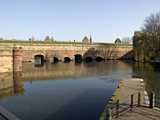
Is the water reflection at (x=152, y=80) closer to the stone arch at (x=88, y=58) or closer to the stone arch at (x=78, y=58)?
the stone arch at (x=88, y=58)

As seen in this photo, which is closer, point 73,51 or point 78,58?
point 73,51

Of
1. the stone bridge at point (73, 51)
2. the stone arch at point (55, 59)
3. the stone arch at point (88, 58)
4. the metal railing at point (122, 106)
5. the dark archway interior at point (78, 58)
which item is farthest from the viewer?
the dark archway interior at point (78, 58)

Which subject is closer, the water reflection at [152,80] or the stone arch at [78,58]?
the water reflection at [152,80]

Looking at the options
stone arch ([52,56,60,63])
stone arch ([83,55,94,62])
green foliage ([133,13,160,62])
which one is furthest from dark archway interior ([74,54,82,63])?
green foliage ([133,13,160,62])

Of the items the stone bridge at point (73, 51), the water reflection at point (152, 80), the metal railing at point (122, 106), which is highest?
the stone bridge at point (73, 51)

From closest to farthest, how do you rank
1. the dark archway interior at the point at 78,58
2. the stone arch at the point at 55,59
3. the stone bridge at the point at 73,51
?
the stone bridge at the point at 73,51
the stone arch at the point at 55,59
the dark archway interior at the point at 78,58

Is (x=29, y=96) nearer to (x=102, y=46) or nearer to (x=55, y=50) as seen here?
(x=55, y=50)

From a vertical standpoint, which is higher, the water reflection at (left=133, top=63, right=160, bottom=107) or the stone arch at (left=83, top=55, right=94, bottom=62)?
the stone arch at (left=83, top=55, right=94, bottom=62)

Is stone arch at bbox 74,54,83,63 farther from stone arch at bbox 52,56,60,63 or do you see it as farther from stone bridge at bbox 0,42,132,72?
stone arch at bbox 52,56,60,63

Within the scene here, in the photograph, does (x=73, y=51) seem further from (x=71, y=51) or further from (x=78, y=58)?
(x=78, y=58)

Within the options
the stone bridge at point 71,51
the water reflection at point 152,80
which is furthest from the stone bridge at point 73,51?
the water reflection at point 152,80

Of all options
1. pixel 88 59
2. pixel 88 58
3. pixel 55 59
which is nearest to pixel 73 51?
pixel 55 59

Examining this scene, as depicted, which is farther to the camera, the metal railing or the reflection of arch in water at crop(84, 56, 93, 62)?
the reflection of arch in water at crop(84, 56, 93, 62)

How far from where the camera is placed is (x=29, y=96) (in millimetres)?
21625
